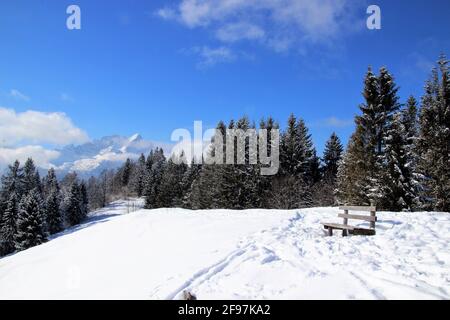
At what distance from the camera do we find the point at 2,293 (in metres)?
11.5

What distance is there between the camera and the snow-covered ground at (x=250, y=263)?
22.3 feet

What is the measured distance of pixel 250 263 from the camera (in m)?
8.48

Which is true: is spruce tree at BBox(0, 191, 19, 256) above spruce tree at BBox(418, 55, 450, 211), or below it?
below

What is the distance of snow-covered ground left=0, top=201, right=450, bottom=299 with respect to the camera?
6785 millimetres

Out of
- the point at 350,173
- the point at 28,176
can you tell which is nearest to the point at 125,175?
the point at 28,176

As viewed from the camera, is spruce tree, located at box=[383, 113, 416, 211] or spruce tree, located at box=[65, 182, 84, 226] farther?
spruce tree, located at box=[65, 182, 84, 226]

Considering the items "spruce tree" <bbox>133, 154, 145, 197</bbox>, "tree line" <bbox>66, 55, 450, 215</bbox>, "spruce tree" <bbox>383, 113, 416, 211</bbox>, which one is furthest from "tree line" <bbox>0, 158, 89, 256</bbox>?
"spruce tree" <bbox>383, 113, 416, 211</bbox>

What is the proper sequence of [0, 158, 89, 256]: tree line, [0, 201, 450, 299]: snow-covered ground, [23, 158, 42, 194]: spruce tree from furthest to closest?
[23, 158, 42, 194]: spruce tree, [0, 158, 89, 256]: tree line, [0, 201, 450, 299]: snow-covered ground

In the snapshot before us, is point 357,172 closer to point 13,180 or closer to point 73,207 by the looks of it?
point 73,207

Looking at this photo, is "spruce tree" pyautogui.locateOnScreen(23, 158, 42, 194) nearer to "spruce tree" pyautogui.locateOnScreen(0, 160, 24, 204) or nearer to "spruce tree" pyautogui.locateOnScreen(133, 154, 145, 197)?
"spruce tree" pyautogui.locateOnScreen(0, 160, 24, 204)

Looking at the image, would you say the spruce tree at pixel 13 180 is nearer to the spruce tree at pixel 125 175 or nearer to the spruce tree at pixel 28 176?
the spruce tree at pixel 28 176

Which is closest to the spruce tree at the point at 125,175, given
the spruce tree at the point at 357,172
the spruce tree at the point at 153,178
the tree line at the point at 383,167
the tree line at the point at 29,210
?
the spruce tree at the point at 153,178
